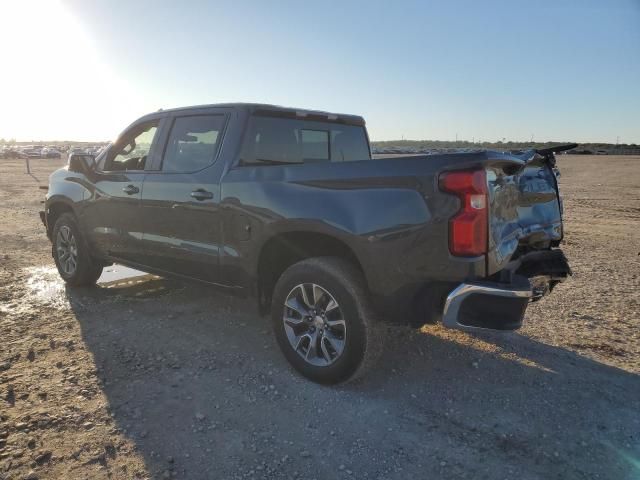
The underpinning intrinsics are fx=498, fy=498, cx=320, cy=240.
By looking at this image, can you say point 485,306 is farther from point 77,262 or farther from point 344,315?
point 77,262

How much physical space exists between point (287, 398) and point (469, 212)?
1671 millimetres

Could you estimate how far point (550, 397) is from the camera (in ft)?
10.9

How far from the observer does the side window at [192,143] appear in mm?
4090

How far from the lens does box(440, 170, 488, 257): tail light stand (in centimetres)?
273

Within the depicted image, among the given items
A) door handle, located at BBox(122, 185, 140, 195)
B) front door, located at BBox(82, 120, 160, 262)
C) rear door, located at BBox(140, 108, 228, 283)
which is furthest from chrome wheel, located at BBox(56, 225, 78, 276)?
rear door, located at BBox(140, 108, 228, 283)

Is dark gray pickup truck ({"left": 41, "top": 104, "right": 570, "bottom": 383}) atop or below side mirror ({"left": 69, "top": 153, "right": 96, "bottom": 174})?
below

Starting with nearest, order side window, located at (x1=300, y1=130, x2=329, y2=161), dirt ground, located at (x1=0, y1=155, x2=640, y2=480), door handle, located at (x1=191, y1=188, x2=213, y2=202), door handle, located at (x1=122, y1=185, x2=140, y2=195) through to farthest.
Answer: dirt ground, located at (x1=0, y1=155, x2=640, y2=480), door handle, located at (x1=191, y1=188, x2=213, y2=202), side window, located at (x1=300, y1=130, x2=329, y2=161), door handle, located at (x1=122, y1=185, x2=140, y2=195)

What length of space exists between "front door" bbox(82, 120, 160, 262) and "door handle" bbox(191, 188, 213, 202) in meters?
0.84

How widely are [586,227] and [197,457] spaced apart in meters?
9.23

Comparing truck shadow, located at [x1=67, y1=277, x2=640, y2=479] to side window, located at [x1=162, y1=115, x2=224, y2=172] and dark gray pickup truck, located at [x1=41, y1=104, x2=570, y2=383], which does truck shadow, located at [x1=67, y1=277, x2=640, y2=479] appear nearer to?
dark gray pickup truck, located at [x1=41, y1=104, x2=570, y2=383]

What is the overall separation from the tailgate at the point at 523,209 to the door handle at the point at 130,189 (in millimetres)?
3168

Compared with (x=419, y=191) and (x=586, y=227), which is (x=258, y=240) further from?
(x=586, y=227)

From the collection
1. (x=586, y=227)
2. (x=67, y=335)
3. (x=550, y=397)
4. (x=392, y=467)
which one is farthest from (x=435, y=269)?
(x=586, y=227)

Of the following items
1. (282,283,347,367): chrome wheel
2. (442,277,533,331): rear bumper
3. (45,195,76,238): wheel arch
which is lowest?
(282,283,347,367): chrome wheel
